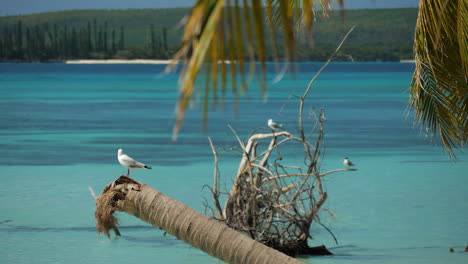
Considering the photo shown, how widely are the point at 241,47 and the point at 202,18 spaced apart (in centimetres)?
8

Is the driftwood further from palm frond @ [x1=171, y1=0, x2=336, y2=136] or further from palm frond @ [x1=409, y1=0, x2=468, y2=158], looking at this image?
palm frond @ [x1=171, y1=0, x2=336, y2=136]

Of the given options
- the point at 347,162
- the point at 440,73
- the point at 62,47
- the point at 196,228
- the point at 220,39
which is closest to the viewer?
the point at 220,39

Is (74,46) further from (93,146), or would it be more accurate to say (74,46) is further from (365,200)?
(365,200)

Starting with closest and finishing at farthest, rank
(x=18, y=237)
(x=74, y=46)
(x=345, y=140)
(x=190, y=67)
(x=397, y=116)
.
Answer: (x=190, y=67) → (x=18, y=237) → (x=345, y=140) → (x=397, y=116) → (x=74, y=46)

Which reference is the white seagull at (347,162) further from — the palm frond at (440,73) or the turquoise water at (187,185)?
the palm frond at (440,73)

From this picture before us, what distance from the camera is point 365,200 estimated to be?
606 inches

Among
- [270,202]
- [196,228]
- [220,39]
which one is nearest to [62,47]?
[270,202]

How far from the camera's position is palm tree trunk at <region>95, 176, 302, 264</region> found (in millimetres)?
4496

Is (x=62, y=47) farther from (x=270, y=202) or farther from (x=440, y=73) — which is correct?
(x=440, y=73)

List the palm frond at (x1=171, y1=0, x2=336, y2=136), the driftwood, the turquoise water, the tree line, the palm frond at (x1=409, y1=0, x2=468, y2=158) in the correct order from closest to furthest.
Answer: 1. the palm frond at (x1=171, y1=0, x2=336, y2=136)
2. the palm frond at (x1=409, y1=0, x2=468, y2=158)
3. the driftwood
4. the turquoise water
5. the tree line

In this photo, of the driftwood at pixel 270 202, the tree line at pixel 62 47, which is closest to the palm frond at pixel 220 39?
the driftwood at pixel 270 202

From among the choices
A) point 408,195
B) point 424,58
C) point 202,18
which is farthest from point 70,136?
point 202,18

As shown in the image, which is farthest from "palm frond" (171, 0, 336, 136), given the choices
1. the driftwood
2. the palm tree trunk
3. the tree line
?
the tree line

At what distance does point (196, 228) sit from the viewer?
470cm
